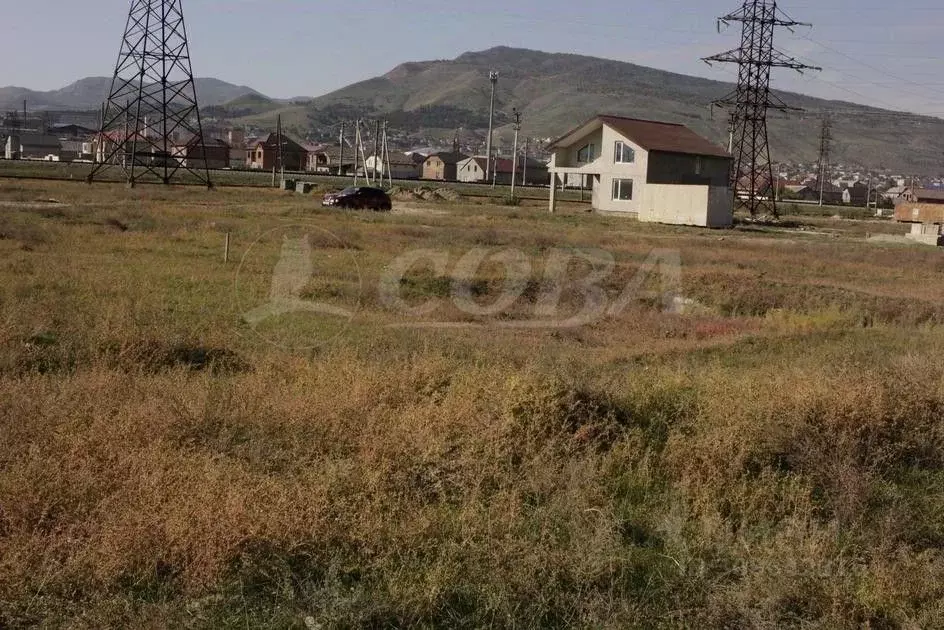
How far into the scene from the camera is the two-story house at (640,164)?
4759cm

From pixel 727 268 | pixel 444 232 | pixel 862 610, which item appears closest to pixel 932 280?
pixel 727 268

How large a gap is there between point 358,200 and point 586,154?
68.6ft

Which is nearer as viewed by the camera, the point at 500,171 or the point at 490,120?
the point at 490,120

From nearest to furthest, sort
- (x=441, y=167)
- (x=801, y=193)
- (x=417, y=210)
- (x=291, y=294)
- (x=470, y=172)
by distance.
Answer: (x=291, y=294)
(x=417, y=210)
(x=801, y=193)
(x=470, y=172)
(x=441, y=167)

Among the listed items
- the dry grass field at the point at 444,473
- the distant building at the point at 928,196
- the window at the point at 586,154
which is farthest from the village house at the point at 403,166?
the dry grass field at the point at 444,473

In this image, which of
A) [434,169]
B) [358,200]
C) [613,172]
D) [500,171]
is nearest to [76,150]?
[434,169]

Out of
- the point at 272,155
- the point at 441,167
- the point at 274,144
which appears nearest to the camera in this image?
the point at 274,144

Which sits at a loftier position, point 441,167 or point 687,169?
point 441,167

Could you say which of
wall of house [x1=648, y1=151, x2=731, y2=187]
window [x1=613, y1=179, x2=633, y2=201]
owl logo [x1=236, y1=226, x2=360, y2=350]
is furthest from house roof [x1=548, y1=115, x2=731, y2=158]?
owl logo [x1=236, y1=226, x2=360, y2=350]

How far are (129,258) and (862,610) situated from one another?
16626mm

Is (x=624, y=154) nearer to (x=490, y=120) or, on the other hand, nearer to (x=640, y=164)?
(x=640, y=164)

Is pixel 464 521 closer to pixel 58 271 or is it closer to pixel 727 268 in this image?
pixel 58 271

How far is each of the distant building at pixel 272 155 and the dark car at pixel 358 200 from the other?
223 ft

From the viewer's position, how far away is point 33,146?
113062mm
